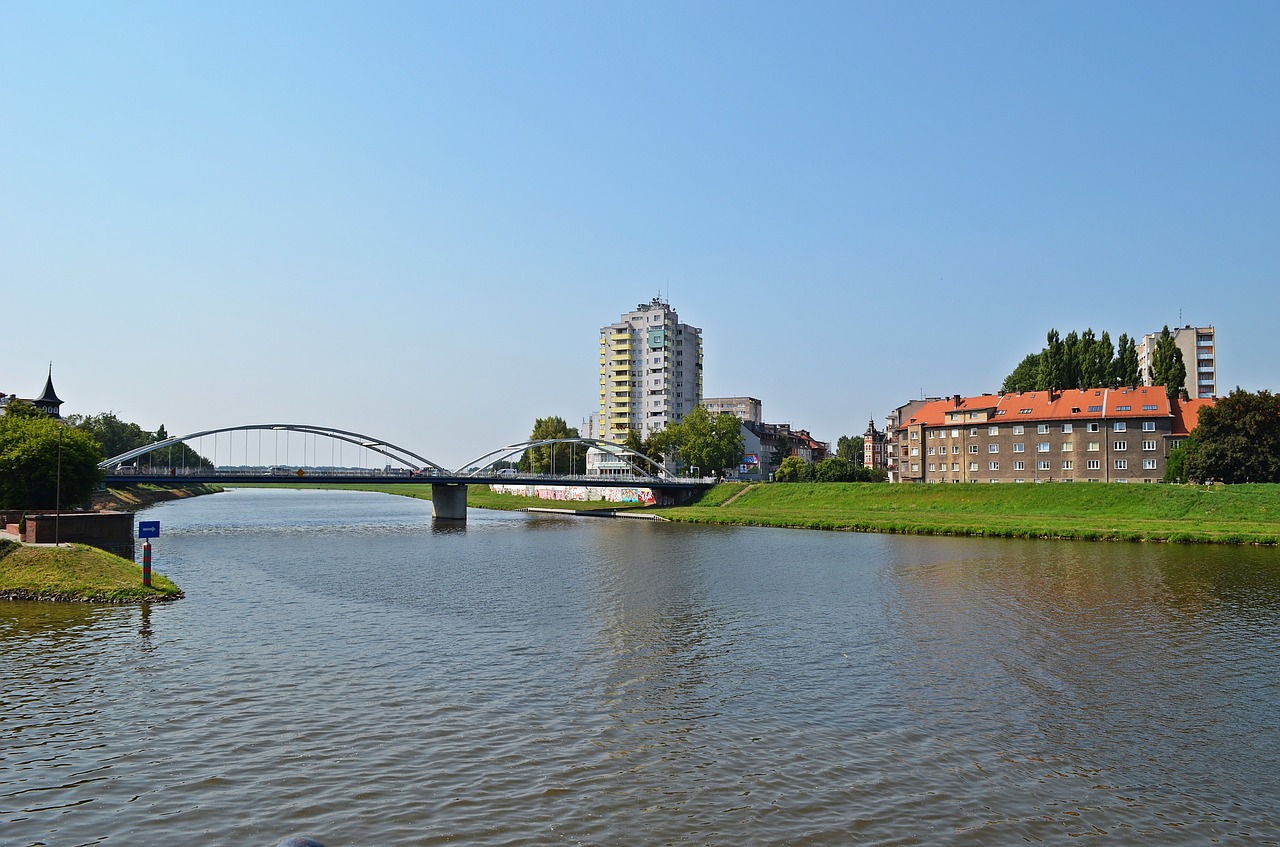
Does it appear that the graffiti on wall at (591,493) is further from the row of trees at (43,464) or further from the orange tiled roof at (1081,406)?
the row of trees at (43,464)

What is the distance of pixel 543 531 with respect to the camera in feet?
268

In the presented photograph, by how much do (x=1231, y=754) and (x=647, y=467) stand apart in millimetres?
121519

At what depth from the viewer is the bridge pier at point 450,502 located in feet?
324

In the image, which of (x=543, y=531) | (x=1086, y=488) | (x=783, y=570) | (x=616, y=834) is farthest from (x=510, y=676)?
(x=1086, y=488)

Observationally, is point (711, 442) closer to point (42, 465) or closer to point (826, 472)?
point (826, 472)

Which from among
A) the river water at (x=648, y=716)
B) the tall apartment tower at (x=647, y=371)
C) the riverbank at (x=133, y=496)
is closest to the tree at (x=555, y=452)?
the tall apartment tower at (x=647, y=371)

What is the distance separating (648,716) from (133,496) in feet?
464

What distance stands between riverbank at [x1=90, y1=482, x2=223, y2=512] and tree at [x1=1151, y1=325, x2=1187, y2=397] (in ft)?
367

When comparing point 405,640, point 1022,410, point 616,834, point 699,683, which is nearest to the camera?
point 616,834

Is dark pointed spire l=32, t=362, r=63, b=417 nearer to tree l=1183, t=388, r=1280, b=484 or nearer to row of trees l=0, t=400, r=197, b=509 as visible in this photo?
row of trees l=0, t=400, r=197, b=509

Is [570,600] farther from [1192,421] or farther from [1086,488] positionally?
[1192,421]

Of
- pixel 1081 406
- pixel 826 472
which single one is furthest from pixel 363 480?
pixel 1081 406

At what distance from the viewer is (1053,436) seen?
101m

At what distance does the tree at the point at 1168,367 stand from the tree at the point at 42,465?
4220 inches
